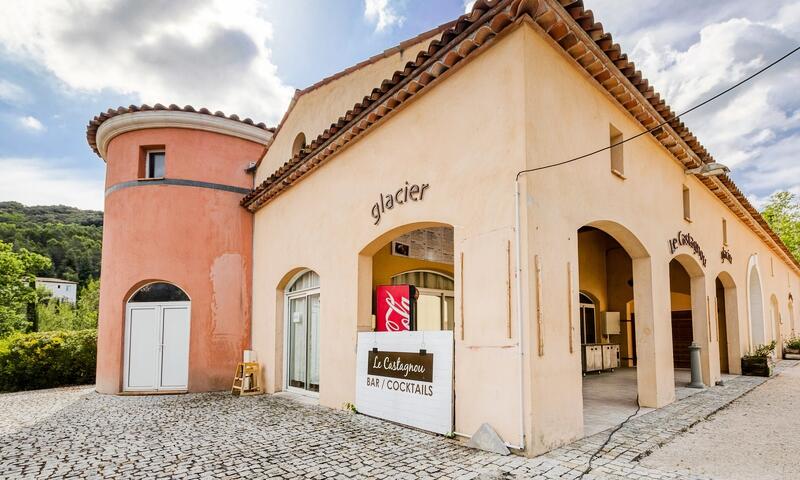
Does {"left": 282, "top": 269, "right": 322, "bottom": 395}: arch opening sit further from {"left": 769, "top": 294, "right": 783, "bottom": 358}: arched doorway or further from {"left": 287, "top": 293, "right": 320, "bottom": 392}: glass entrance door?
{"left": 769, "top": 294, "right": 783, "bottom": 358}: arched doorway

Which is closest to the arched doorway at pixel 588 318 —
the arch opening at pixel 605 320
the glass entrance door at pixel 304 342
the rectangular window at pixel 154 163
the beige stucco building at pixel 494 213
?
the arch opening at pixel 605 320

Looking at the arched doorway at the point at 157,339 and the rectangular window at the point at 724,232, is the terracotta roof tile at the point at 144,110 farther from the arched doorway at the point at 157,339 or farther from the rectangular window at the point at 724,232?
the rectangular window at the point at 724,232

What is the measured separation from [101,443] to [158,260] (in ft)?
18.5

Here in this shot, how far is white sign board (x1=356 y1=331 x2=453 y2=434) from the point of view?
581 cm

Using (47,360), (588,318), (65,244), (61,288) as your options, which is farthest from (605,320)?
(61,288)

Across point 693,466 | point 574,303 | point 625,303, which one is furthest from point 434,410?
point 625,303

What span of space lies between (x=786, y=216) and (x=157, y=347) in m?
40.0

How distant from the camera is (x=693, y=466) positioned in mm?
4621

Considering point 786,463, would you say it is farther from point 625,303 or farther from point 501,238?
point 625,303

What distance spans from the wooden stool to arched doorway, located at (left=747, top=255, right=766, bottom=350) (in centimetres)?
1382

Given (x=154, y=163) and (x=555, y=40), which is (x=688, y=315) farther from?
(x=154, y=163)

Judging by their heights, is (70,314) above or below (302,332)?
below

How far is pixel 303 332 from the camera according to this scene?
31.8 ft

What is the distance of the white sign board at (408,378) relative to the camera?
5.81 meters
